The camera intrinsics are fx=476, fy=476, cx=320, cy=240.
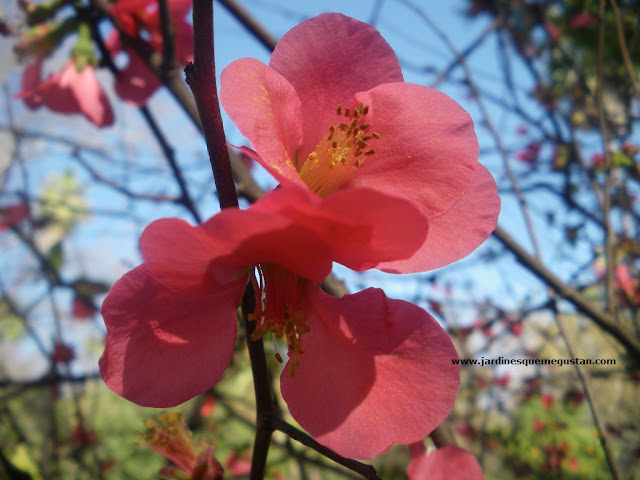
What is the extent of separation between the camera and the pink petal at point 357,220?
421 mm

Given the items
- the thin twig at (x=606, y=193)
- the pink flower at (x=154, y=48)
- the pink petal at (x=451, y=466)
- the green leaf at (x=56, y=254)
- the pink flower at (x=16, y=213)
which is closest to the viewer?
the pink petal at (x=451, y=466)

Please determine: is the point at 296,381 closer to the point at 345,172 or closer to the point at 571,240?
the point at 345,172

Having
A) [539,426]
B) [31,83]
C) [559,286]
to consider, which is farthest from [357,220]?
[539,426]

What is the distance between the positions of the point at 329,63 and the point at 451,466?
62 centimetres

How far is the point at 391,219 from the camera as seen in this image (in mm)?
458

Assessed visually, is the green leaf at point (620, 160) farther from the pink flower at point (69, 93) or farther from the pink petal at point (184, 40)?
the pink flower at point (69, 93)

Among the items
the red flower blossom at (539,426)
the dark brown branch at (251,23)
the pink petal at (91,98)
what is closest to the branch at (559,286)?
the dark brown branch at (251,23)

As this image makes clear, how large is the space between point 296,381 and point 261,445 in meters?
0.10

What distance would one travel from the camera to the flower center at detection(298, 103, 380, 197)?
584 mm

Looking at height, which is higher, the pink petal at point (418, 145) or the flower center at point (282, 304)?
the pink petal at point (418, 145)

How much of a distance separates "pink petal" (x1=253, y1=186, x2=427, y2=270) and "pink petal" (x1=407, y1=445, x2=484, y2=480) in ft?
1.34

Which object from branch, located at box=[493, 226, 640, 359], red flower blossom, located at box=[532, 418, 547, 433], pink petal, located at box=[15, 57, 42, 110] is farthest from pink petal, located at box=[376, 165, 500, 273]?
red flower blossom, located at box=[532, 418, 547, 433]

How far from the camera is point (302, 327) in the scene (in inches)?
22.6

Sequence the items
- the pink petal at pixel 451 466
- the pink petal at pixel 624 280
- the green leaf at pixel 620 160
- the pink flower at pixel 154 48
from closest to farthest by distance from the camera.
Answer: the pink petal at pixel 451 466 < the pink flower at pixel 154 48 < the green leaf at pixel 620 160 < the pink petal at pixel 624 280
